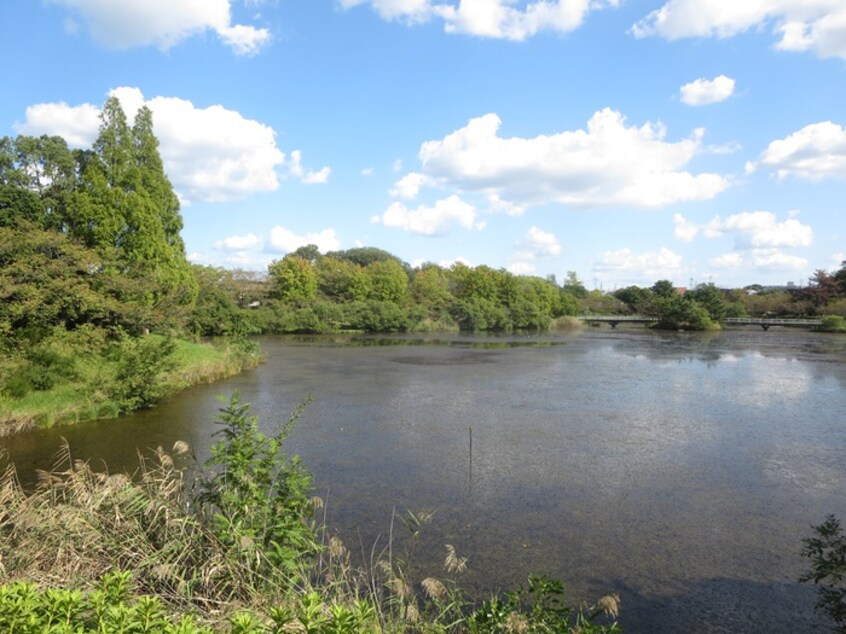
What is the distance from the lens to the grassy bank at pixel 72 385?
13.1 m

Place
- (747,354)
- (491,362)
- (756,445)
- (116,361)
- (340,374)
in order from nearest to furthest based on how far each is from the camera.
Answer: (756,445)
(116,361)
(340,374)
(491,362)
(747,354)

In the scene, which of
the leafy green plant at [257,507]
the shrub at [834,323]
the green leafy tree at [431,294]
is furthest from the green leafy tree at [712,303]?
the leafy green plant at [257,507]

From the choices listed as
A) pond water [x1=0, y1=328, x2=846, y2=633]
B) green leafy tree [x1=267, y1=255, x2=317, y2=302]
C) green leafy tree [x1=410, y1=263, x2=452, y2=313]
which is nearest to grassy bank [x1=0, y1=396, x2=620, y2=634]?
pond water [x1=0, y1=328, x2=846, y2=633]

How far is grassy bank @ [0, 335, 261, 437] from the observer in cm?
1309

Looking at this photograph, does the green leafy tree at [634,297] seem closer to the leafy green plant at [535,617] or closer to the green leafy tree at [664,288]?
the green leafy tree at [664,288]

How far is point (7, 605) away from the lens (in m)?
2.97

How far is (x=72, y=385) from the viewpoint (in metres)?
14.7

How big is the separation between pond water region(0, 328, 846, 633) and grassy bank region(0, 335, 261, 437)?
1.76 feet

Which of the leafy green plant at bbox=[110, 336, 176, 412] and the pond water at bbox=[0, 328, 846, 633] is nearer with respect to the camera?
the pond water at bbox=[0, 328, 846, 633]

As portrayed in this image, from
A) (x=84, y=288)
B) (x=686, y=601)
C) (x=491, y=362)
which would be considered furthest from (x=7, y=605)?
(x=491, y=362)

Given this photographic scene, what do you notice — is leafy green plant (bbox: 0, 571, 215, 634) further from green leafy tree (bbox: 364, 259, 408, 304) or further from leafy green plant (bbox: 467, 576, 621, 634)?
green leafy tree (bbox: 364, 259, 408, 304)

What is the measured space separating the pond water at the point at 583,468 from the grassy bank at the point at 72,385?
1.76 feet

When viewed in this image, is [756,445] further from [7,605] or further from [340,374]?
[340,374]

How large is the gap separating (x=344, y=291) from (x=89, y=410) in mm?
48269
